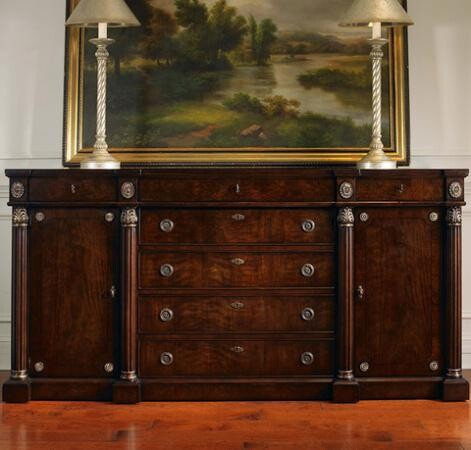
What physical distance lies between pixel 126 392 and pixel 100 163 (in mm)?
1101

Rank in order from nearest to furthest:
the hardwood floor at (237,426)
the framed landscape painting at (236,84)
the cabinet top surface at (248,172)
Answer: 1. the hardwood floor at (237,426)
2. the cabinet top surface at (248,172)
3. the framed landscape painting at (236,84)

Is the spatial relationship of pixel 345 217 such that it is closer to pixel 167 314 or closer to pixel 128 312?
pixel 167 314

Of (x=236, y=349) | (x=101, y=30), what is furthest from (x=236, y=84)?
(x=236, y=349)

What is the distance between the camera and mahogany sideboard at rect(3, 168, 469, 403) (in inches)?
184

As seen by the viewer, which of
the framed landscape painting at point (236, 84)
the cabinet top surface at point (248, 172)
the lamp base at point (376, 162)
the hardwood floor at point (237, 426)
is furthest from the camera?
the framed landscape painting at point (236, 84)

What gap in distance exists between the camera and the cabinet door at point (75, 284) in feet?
15.5

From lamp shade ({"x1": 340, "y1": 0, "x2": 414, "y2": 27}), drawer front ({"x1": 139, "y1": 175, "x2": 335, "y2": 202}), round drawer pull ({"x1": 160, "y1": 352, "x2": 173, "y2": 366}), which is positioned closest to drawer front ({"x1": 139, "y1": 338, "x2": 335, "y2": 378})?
round drawer pull ({"x1": 160, "y1": 352, "x2": 173, "y2": 366})

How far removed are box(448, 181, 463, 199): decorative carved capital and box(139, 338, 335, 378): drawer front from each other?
2.90 feet

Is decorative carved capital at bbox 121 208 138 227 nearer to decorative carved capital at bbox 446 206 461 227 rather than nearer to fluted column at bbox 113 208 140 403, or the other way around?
fluted column at bbox 113 208 140 403

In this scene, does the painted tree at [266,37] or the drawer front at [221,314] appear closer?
the drawer front at [221,314]

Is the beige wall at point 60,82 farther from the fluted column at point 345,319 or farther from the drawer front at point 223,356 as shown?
the drawer front at point 223,356

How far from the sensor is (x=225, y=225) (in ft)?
15.4

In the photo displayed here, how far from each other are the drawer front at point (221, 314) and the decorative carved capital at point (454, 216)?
77 cm

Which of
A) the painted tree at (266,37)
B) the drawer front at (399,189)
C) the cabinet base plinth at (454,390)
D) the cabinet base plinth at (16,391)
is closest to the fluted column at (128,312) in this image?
the cabinet base plinth at (16,391)
